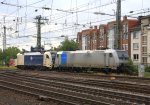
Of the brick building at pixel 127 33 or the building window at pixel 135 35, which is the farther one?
the brick building at pixel 127 33

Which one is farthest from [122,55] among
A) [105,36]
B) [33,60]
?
[105,36]

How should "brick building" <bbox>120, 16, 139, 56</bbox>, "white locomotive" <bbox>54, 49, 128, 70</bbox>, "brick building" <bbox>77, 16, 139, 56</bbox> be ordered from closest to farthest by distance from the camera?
1. "white locomotive" <bbox>54, 49, 128, 70</bbox>
2. "brick building" <bbox>120, 16, 139, 56</bbox>
3. "brick building" <bbox>77, 16, 139, 56</bbox>

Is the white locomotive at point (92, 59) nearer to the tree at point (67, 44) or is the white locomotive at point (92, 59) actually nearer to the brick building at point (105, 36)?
the brick building at point (105, 36)

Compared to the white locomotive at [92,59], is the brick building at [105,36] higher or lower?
higher

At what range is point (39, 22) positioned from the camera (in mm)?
69812

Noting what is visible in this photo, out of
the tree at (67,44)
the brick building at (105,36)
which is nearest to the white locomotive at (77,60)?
the brick building at (105,36)

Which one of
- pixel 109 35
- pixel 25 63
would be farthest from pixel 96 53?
pixel 109 35

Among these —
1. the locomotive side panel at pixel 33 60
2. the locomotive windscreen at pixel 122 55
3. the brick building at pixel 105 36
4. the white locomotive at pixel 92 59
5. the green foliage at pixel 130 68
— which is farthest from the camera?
the brick building at pixel 105 36

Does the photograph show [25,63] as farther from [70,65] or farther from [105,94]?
[105,94]

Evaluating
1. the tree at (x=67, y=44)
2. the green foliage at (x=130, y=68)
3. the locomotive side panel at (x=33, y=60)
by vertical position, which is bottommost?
the green foliage at (x=130, y=68)

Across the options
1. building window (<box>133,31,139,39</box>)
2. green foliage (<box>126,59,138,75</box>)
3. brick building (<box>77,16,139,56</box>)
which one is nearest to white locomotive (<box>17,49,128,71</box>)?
green foliage (<box>126,59,138,75</box>)

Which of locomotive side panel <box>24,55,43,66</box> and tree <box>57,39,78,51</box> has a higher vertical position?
tree <box>57,39,78,51</box>

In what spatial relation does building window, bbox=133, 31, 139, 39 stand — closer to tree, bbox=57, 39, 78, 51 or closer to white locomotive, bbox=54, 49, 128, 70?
tree, bbox=57, 39, 78, 51

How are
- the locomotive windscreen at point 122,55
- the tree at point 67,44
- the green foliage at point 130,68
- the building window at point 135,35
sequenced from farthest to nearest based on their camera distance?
the tree at point 67,44
the building window at point 135,35
the locomotive windscreen at point 122,55
the green foliage at point 130,68
